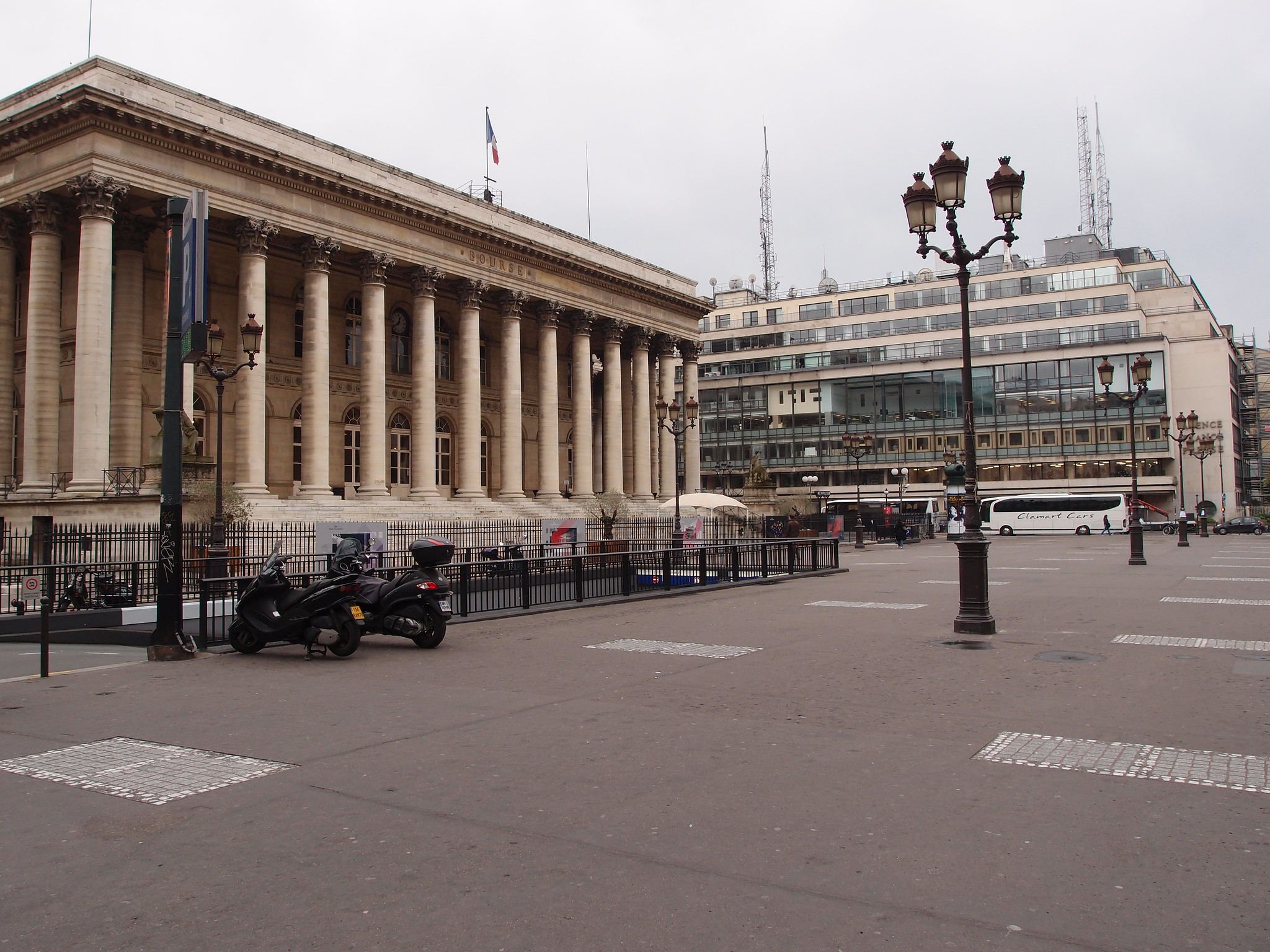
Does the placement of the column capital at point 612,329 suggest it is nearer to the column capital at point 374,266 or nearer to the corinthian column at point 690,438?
the corinthian column at point 690,438

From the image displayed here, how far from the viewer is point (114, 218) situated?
30.4 metres

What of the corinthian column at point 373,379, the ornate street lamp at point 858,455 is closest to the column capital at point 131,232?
the corinthian column at point 373,379

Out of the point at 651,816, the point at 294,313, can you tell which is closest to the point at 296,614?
the point at 651,816

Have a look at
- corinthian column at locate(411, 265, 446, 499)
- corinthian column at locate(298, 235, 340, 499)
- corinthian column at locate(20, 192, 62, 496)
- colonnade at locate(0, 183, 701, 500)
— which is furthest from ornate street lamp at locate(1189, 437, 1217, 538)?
corinthian column at locate(20, 192, 62, 496)

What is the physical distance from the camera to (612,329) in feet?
166

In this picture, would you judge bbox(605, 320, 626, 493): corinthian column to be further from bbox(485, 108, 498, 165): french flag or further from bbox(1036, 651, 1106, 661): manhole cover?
bbox(1036, 651, 1106, 661): manhole cover

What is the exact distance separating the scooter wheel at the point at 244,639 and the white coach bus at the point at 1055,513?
194 ft

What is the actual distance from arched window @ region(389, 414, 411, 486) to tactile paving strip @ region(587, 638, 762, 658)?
32.9 metres

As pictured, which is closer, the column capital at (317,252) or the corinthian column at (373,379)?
the column capital at (317,252)

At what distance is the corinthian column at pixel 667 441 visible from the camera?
178 feet

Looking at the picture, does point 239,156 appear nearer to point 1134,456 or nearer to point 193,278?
point 193,278

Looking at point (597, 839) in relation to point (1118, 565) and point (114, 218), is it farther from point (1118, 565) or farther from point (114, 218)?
point (114, 218)

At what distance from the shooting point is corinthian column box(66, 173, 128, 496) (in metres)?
28.2

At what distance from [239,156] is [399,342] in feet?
44.2
